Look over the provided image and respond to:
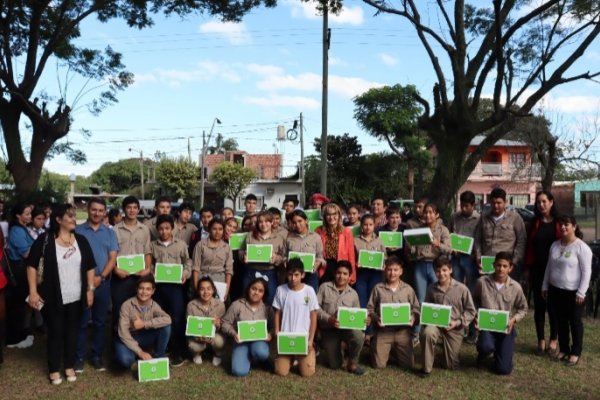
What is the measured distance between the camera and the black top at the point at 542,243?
617 centimetres

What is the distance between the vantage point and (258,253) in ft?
19.8

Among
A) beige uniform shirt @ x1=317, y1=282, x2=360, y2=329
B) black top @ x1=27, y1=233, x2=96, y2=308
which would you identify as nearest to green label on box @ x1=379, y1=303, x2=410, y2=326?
beige uniform shirt @ x1=317, y1=282, x2=360, y2=329

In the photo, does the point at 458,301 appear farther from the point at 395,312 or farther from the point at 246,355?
the point at 246,355

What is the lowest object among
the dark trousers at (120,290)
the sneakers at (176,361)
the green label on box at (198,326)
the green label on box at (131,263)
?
the sneakers at (176,361)

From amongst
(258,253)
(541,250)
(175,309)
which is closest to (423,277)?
(541,250)

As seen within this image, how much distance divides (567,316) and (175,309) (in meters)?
4.38

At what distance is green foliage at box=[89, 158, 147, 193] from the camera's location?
2660 inches

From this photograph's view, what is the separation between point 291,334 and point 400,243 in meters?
1.99

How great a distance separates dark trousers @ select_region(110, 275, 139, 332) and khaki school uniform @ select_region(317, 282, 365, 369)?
2.08 m

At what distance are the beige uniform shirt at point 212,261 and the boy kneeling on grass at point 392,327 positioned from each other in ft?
5.58

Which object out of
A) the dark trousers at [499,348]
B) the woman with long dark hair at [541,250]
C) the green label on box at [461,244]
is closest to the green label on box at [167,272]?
the green label on box at [461,244]

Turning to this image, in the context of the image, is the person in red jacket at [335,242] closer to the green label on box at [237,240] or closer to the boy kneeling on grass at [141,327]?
the green label on box at [237,240]

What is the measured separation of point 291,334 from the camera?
17.9 ft

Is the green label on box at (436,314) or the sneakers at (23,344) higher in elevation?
the green label on box at (436,314)
